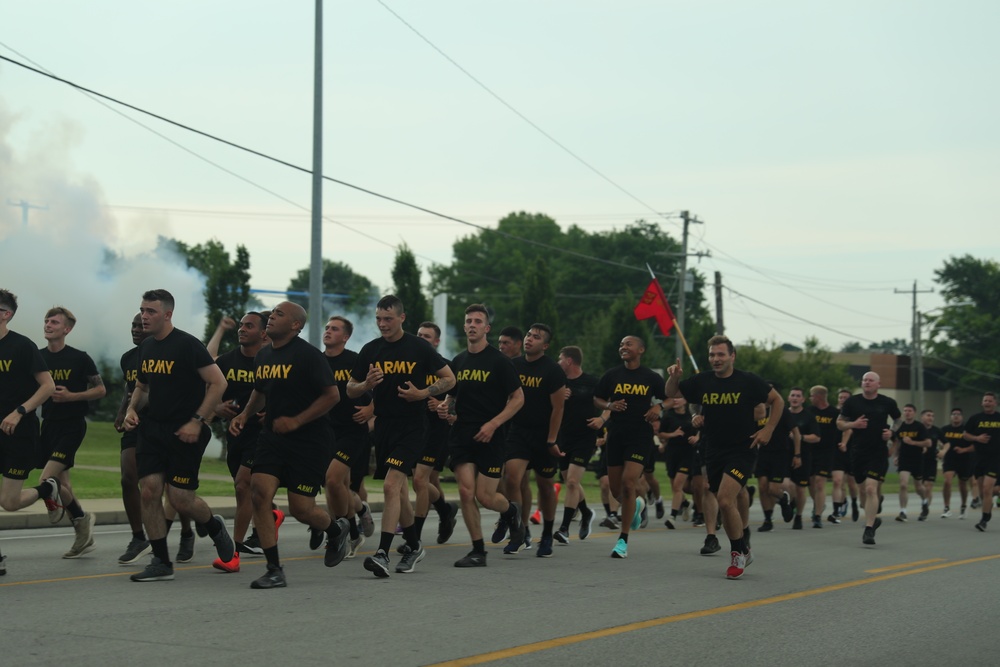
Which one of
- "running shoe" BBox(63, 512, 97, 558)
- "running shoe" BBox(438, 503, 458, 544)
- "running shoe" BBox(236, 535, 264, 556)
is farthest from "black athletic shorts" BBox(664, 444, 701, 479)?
"running shoe" BBox(63, 512, 97, 558)

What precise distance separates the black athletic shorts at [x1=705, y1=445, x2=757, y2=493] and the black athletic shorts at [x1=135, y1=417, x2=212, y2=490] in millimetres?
4681

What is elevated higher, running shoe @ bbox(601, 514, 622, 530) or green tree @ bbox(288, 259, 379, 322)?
green tree @ bbox(288, 259, 379, 322)


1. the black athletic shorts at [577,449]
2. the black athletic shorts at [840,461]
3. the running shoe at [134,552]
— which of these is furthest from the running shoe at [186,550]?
the black athletic shorts at [840,461]

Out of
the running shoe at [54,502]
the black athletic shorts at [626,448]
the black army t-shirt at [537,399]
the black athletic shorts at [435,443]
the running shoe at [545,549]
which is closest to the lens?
the running shoe at [54,502]

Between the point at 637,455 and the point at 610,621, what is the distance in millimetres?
4714

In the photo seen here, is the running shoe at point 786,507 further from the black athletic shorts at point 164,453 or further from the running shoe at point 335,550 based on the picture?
the black athletic shorts at point 164,453

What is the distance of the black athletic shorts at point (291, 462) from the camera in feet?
31.0

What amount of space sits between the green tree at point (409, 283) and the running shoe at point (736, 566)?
25445 millimetres

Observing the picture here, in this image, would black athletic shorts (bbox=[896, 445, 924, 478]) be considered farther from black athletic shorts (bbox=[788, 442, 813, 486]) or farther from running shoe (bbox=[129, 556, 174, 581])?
running shoe (bbox=[129, 556, 174, 581])

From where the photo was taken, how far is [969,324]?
290 feet

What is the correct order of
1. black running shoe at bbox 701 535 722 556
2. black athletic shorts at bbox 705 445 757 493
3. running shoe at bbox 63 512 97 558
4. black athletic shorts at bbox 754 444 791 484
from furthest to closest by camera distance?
black athletic shorts at bbox 754 444 791 484 < black running shoe at bbox 701 535 722 556 < black athletic shorts at bbox 705 445 757 493 < running shoe at bbox 63 512 97 558

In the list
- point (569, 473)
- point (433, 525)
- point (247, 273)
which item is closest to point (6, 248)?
point (247, 273)

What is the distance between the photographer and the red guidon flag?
38.3 metres

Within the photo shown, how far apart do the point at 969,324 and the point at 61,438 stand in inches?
3354
